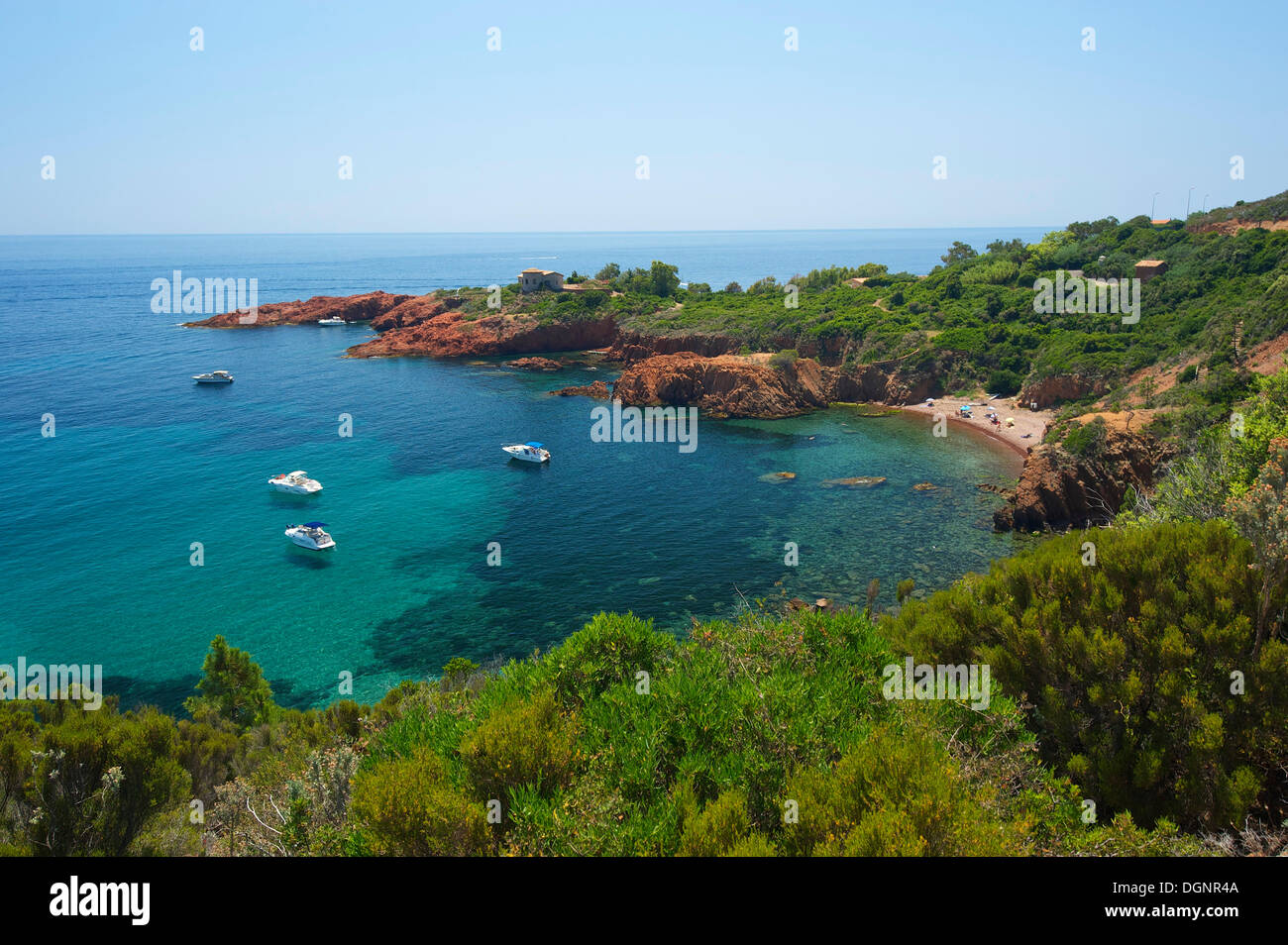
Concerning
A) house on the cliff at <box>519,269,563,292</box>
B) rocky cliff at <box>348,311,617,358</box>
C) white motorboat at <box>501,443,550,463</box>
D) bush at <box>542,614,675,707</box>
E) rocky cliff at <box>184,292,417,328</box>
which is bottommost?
bush at <box>542,614,675,707</box>

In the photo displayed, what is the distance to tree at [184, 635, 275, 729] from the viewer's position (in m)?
20.5

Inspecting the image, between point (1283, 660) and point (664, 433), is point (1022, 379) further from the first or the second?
point (1283, 660)

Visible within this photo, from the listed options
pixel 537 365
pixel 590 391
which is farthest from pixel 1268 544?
pixel 537 365

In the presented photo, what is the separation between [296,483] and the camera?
4397 cm

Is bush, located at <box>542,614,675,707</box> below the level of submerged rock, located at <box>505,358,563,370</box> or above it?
below

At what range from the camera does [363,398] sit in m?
69.4

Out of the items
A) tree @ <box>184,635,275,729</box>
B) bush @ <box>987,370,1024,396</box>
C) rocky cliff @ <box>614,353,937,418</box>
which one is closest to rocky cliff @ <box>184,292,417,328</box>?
rocky cliff @ <box>614,353,937,418</box>

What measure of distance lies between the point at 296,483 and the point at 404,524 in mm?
9042

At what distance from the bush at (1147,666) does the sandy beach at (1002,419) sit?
3896 centimetres

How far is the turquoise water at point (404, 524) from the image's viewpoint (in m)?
28.8

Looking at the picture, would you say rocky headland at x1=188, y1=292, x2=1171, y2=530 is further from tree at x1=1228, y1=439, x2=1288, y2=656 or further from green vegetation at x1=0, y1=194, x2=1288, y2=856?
tree at x1=1228, y1=439, x2=1288, y2=656

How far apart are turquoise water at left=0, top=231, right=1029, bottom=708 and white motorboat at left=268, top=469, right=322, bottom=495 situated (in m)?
0.80

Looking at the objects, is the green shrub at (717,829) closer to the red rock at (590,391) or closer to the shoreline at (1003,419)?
the shoreline at (1003,419)
